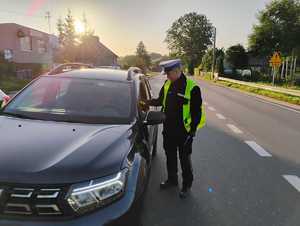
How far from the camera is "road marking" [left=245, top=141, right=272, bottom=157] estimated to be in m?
5.92

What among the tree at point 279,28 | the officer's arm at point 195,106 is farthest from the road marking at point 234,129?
the tree at point 279,28

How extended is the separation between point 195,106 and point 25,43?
122 ft

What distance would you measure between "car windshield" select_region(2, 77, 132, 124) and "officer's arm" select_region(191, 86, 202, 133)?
813 mm

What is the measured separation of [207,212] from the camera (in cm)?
357

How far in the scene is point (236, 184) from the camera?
174 inches

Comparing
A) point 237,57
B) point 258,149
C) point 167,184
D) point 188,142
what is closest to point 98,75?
point 188,142

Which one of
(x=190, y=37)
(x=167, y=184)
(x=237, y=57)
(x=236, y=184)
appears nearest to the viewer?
(x=167, y=184)

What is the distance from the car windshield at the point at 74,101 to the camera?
323 cm

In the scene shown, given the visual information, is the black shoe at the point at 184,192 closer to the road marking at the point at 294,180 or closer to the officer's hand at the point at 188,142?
the officer's hand at the point at 188,142

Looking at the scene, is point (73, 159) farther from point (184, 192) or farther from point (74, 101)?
point (184, 192)

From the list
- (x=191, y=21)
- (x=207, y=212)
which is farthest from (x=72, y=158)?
(x=191, y=21)

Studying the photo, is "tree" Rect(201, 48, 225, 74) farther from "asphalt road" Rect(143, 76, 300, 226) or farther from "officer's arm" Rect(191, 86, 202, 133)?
"officer's arm" Rect(191, 86, 202, 133)

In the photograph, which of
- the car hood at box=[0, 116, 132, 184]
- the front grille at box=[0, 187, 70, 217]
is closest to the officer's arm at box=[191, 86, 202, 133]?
the car hood at box=[0, 116, 132, 184]

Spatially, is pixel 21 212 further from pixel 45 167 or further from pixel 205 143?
pixel 205 143
